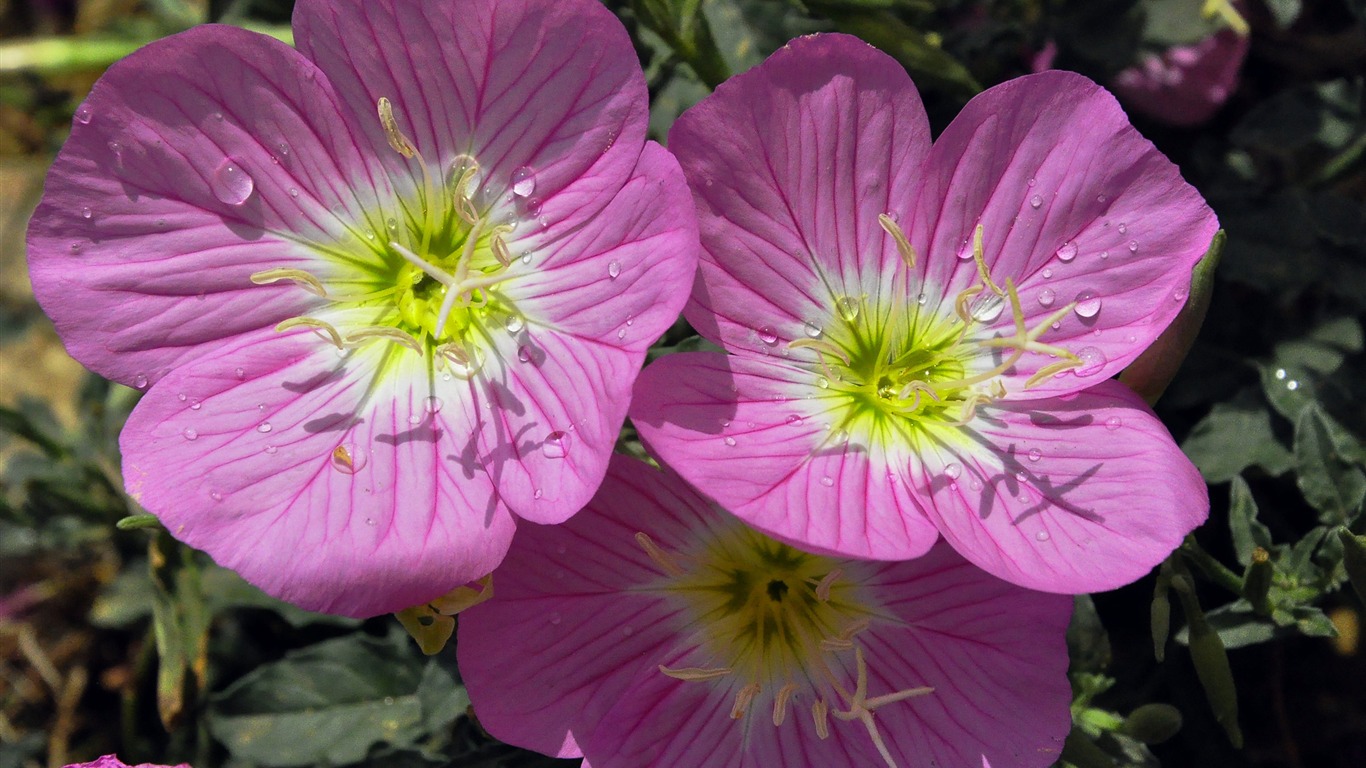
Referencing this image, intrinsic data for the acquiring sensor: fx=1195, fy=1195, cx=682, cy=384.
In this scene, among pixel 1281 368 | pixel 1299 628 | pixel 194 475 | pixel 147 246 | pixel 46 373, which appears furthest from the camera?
pixel 46 373

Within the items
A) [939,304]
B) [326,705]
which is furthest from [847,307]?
[326,705]

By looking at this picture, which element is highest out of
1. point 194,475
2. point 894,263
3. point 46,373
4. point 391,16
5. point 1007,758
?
point 391,16

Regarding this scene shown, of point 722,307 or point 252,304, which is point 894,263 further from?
point 252,304

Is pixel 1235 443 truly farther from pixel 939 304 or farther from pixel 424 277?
pixel 424 277

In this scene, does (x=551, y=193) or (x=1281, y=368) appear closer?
(x=551, y=193)

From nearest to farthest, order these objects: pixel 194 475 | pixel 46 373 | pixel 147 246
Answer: pixel 194 475
pixel 147 246
pixel 46 373

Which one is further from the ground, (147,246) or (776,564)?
(147,246)

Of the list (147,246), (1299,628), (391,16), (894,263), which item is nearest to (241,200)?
(147,246)

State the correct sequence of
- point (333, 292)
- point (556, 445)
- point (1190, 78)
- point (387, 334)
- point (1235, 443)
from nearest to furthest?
point (556, 445), point (387, 334), point (333, 292), point (1235, 443), point (1190, 78)
